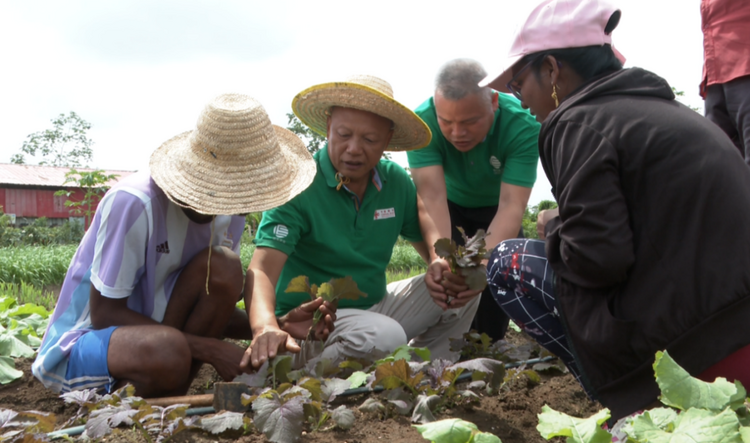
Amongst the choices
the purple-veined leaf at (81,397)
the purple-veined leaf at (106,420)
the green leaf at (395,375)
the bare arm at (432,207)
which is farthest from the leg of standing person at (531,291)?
the purple-veined leaf at (81,397)

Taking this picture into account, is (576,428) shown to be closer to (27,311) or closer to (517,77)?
(517,77)

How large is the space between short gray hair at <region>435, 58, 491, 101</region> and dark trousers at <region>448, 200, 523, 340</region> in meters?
0.92

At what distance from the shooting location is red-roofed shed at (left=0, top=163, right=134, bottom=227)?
90.9ft

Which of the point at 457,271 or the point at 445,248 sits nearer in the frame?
the point at 445,248

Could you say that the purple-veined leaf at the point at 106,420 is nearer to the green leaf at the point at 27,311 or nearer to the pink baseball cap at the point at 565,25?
the pink baseball cap at the point at 565,25

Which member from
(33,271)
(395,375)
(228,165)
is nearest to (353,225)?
(228,165)

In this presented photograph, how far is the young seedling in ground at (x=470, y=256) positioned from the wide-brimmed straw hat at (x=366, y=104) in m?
0.68

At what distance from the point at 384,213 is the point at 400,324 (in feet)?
2.06

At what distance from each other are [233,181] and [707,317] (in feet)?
5.33

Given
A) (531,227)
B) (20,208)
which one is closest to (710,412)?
(531,227)

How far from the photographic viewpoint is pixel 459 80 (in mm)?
2926

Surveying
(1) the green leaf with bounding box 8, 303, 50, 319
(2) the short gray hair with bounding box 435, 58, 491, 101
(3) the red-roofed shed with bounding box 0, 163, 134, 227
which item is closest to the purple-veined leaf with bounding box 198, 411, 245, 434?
(2) the short gray hair with bounding box 435, 58, 491, 101

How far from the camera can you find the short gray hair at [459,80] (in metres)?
2.93

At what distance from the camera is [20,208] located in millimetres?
28031
